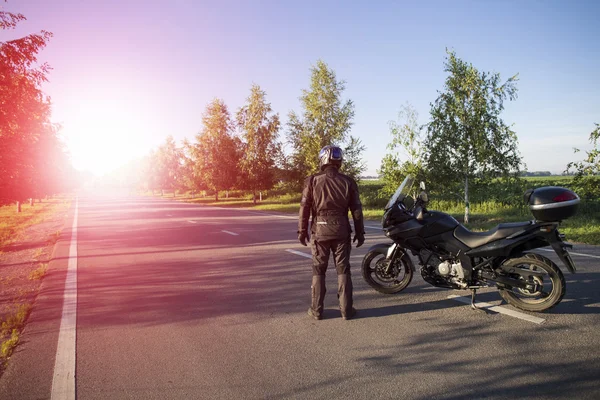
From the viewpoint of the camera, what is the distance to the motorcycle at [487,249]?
4.70 metres

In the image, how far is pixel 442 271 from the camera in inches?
211

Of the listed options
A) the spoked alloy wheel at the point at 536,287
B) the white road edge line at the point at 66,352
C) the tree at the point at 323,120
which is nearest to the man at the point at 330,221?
the spoked alloy wheel at the point at 536,287

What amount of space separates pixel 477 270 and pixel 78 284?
20.3 feet

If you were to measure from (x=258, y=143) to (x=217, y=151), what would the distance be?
4462 millimetres

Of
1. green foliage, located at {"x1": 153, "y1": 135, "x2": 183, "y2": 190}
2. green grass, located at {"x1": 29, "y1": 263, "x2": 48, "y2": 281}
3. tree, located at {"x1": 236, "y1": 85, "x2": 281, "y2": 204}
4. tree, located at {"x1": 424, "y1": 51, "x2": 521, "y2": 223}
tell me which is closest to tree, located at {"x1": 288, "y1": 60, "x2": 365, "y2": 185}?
tree, located at {"x1": 236, "y1": 85, "x2": 281, "y2": 204}

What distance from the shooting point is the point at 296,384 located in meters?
3.34

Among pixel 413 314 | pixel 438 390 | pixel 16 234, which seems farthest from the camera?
pixel 16 234

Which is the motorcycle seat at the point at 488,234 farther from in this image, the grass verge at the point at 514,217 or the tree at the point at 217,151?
the tree at the point at 217,151

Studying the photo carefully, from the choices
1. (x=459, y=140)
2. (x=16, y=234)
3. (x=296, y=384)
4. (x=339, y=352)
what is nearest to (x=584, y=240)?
(x=459, y=140)

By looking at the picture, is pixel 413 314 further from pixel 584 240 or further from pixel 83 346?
pixel 584 240

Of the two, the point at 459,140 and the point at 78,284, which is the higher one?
the point at 459,140

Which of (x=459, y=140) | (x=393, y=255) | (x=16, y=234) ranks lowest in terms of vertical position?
(x=16, y=234)

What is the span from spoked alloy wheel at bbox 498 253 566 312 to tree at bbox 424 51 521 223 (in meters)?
13.0

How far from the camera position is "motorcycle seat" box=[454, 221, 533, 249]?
4.92 m
